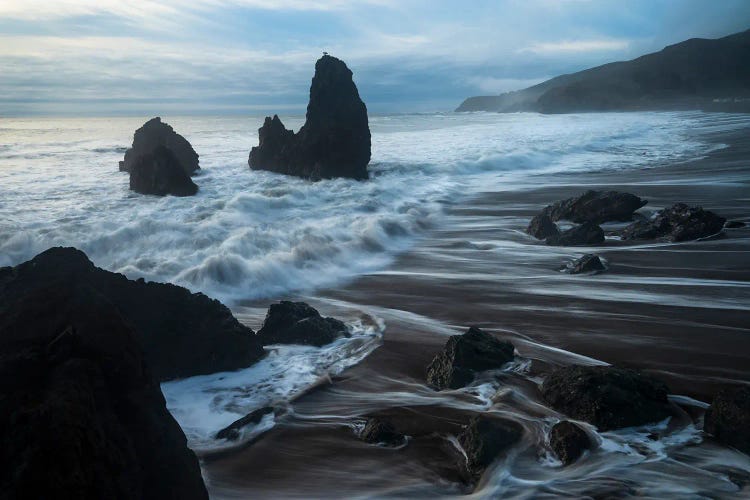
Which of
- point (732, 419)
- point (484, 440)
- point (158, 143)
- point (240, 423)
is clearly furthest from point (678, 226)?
point (158, 143)

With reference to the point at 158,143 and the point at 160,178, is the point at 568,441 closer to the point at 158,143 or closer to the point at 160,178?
the point at 160,178

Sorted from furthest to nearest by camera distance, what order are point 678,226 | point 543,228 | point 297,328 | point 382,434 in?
point 543,228, point 678,226, point 297,328, point 382,434

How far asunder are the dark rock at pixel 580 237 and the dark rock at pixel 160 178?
11.3m

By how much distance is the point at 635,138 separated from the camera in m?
36.0

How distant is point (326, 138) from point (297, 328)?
1854 cm

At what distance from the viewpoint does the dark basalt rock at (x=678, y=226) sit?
10.5 m

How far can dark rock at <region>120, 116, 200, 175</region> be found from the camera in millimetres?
23781

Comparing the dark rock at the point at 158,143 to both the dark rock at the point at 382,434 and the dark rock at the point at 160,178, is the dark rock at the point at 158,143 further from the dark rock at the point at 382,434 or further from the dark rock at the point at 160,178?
the dark rock at the point at 382,434

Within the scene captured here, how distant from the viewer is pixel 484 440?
4148 millimetres

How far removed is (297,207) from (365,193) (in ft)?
9.02

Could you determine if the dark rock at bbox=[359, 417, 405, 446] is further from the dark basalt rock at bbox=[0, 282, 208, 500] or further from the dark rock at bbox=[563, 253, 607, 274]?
the dark rock at bbox=[563, 253, 607, 274]

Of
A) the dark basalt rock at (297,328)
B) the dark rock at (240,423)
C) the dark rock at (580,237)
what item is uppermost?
the dark rock at (580,237)

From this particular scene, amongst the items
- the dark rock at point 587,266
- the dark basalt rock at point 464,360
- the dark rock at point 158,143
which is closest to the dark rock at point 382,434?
the dark basalt rock at point 464,360

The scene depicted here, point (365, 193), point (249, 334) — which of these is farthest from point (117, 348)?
point (365, 193)
